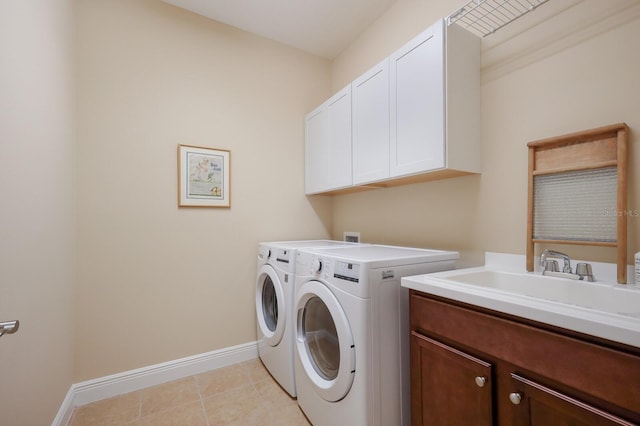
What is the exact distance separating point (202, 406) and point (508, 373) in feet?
5.75

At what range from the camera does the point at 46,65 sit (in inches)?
53.7

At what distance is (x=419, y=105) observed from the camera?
1524 mm

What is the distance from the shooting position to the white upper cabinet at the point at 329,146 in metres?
2.10

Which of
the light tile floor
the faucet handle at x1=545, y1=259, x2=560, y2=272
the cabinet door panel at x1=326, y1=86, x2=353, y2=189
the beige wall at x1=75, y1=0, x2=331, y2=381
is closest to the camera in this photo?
the faucet handle at x1=545, y1=259, x2=560, y2=272

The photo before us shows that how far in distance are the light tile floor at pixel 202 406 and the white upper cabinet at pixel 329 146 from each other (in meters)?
1.53

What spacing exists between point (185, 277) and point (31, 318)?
3.21 ft

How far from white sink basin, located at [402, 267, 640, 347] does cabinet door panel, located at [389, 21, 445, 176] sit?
0.62 metres

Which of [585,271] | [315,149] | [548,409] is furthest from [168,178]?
[585,271]

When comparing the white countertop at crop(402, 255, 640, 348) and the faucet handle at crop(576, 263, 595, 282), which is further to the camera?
Result: the faucet handle at crop(576, 263, 595, 282)

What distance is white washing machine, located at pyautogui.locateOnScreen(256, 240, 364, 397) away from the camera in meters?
1.79

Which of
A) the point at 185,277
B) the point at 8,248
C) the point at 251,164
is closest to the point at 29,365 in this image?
the point at 8,248

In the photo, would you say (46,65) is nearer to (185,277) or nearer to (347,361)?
(185,277)

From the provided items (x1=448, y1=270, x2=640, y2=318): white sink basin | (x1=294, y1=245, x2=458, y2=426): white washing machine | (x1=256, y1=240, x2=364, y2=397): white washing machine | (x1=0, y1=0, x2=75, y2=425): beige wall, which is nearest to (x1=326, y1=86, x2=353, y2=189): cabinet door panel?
(x1=256, y1=240, x2=364, y2=397): white washing machine

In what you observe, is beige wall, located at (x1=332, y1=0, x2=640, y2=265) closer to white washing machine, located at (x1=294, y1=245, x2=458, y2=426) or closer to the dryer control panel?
white washing machine, located at (x1=294, y1=245, x2=458, y2=426)
